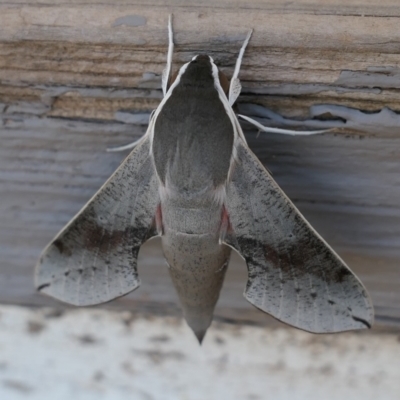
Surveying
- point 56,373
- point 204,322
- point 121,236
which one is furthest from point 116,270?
point 56,373

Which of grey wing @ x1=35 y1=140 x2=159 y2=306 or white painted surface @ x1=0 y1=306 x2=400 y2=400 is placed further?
white painted surface @ x1=0 y1=306 x2=400 y2=400

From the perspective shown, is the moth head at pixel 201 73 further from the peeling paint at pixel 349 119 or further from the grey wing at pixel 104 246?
the grey wing at pixel 104 246

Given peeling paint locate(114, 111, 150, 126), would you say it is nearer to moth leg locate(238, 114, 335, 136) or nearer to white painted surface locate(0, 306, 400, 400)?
moth leg locate(238, 114, 335, 136)

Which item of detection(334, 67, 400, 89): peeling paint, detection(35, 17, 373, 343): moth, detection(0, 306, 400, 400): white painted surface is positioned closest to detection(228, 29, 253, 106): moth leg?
detection(35, 17, 373, 343): moth

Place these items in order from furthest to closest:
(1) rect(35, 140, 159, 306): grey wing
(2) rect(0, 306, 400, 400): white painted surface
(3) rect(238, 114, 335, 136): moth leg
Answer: (2) rect(0, 306, 400, 400): white painted surface
(1) rect(35, 140, 159, 306): grey wing
(3) rect(238, 114, 335, 136): moth leg

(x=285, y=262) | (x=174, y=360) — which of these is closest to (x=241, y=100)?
(x=285, y=262)
